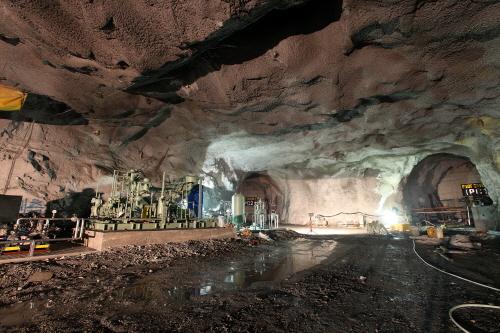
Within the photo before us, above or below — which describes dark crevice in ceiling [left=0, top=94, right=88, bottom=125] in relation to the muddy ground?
above

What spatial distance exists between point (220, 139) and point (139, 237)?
7584 mm

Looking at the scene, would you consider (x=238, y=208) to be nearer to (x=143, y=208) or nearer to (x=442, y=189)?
(x=143, y=208)

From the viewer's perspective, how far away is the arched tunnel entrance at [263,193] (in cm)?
2636

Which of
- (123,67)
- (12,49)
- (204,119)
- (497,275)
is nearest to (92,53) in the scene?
(123,67)

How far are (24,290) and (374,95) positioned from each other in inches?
472

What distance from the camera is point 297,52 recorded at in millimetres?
8383

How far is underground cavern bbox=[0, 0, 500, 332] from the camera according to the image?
12.9 feet

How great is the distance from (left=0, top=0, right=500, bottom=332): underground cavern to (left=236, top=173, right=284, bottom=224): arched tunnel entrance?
10.4 meters

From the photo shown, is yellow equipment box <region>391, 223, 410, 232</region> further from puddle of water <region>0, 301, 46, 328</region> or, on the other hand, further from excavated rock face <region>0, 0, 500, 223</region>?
puddle of water <region>0, 301, 46, 328</region>

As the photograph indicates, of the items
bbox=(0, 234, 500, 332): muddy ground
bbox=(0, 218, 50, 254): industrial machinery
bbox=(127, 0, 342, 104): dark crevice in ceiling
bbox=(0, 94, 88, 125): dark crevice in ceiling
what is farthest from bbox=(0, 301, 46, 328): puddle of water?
bbox=(0, 94, 88, 125): dark crevice in ceiling

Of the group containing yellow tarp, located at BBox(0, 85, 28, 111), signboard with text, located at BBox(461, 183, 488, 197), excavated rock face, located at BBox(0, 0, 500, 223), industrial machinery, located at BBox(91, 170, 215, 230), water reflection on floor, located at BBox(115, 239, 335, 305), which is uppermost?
excavated rock face, located at BBox(0, 0, 500, 223)

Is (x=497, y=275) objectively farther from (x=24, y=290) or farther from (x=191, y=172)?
(x=191, y=172)

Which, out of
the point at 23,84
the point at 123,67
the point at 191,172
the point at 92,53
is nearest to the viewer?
the point at 92,53

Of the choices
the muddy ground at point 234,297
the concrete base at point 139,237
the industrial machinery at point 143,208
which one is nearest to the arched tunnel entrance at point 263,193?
the industrial machinery at point 143,208
